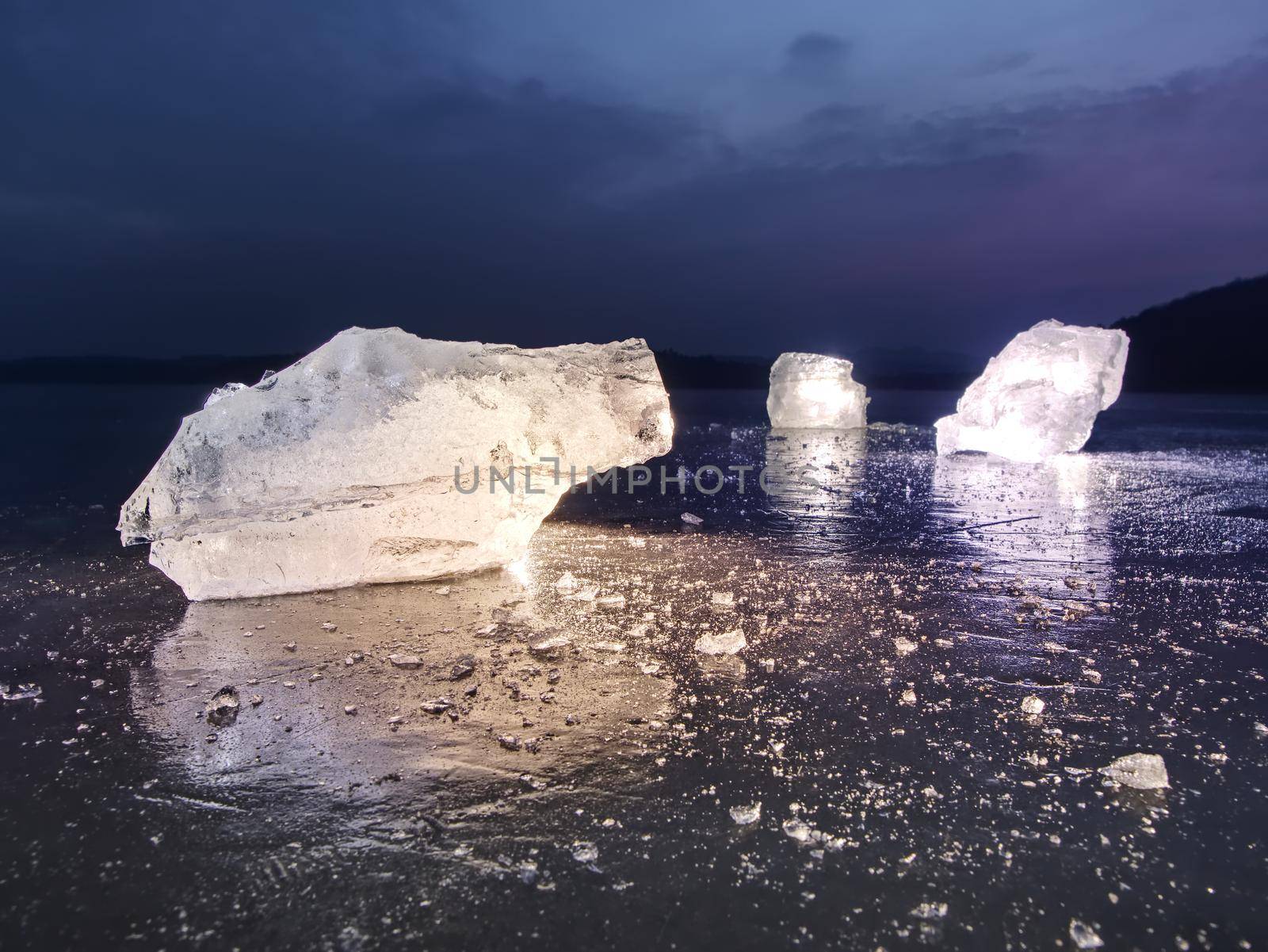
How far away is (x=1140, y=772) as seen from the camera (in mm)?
2346

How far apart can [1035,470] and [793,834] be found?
408 inches

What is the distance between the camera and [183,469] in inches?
172

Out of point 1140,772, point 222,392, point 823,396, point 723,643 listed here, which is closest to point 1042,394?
point 823,396

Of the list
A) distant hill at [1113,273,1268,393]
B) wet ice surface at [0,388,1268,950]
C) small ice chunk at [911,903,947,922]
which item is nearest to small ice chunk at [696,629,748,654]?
wet ice surface at [0,388,1268,950]

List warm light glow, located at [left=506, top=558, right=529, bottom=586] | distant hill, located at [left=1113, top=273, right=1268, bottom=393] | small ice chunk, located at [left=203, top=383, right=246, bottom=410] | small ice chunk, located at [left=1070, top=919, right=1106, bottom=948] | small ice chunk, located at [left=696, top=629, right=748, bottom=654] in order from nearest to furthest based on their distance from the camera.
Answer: small ice chunk, located at [left=1070, top=919, right=1106, bottom=948], small ice chunk, located at [left=696, top=629, right=748, bottom=654], warm light glow, located at [left=506, top=558, right=529, bottom=586], small ice chunk, located at [left=203, top=383, right=246, bottom=410], distant hill, located at [left=1113, top=273, right=1268, bottom=393]

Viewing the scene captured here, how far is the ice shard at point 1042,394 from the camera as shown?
12586mm

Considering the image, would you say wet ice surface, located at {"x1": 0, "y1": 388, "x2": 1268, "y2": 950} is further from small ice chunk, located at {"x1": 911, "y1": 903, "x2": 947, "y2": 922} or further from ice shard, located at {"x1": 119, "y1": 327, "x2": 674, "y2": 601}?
ice shard, located at {"x1": 119, "y1": 327, "x2": 674, "y2": 601}

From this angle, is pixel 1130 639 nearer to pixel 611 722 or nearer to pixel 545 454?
pixel 611 722

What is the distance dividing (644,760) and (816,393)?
1786cm

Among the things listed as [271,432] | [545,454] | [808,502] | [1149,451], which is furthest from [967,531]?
[1149,451]

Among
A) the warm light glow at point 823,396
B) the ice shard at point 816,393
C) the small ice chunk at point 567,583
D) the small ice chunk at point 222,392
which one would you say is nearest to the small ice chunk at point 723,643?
the small ice chunk at point 567,583

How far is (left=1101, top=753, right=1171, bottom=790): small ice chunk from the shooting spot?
231cm

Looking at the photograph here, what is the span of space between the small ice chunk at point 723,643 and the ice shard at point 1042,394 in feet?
35.7

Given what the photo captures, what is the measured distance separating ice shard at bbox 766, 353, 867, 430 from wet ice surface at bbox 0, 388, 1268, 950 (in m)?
14.6
